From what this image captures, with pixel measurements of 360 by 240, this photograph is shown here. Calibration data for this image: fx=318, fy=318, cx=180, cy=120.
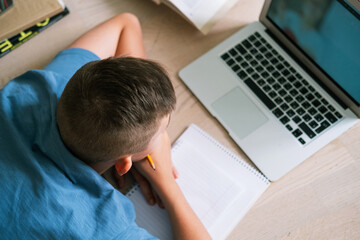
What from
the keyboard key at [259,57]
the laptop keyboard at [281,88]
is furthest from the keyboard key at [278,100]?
the keyboard key at [259,57]

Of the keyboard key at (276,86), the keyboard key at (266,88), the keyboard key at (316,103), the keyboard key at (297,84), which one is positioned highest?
the keyboard key at (266,88)

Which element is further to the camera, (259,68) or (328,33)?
(259,68)

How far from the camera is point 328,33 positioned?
2.08 feet

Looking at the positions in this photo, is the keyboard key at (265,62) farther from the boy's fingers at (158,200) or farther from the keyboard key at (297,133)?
the boy's fingers at (158,200)

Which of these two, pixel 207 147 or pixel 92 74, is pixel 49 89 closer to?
pixel 92 74

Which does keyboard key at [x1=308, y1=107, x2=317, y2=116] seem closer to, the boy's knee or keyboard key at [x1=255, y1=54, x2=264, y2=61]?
keyboard key at [x1=255, y1=54, x2=264, y2=61]

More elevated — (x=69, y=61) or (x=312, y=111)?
(x=69, y=61)

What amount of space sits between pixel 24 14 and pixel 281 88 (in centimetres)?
62

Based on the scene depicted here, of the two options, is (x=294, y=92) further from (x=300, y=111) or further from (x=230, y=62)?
(x=230, y=62)

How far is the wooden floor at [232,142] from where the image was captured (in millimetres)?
655

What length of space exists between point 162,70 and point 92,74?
0.12 meters

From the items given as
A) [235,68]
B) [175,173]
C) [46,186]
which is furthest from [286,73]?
[46,186]

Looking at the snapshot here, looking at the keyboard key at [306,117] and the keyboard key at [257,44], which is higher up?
the keyboard key at [257,44]

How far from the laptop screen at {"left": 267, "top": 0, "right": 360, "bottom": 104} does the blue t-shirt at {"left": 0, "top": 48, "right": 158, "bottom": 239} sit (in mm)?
503
